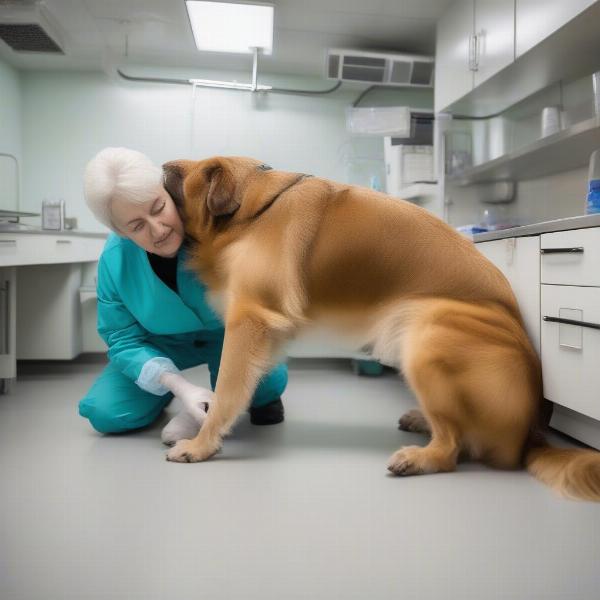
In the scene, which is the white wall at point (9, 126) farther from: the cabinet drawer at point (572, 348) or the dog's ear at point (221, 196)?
the cabinet drawer at point (572, 348)

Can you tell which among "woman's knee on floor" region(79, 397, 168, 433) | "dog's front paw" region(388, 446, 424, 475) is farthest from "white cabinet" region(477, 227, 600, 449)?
"woman's knee on floor" region(79, 397, 168, 433)

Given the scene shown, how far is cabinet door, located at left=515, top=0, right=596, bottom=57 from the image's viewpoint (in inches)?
81.8

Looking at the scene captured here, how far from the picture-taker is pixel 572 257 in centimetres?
168

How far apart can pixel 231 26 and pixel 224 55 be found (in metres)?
0.53

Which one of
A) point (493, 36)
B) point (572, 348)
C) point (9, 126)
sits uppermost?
point (493, 36)

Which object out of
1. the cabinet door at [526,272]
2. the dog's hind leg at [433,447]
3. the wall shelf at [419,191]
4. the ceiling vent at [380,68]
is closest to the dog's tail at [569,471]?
the dog's hind leg at [433,447]

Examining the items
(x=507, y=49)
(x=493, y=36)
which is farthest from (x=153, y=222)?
(x=493, y=36)

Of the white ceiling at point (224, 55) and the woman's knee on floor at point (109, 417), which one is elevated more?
the white ceiling at point (224, 55)

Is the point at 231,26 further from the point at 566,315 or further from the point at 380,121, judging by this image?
the point at 566,315

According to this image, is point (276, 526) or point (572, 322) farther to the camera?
point (572, 322)

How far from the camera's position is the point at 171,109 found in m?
4.16

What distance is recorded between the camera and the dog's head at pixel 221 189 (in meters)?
1.64

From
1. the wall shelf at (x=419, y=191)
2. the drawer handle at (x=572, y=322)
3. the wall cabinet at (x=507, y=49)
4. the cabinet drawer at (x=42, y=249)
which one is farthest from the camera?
the wall shelf at (x=419, y=191)

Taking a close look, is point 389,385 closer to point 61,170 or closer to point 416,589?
point 416,589
